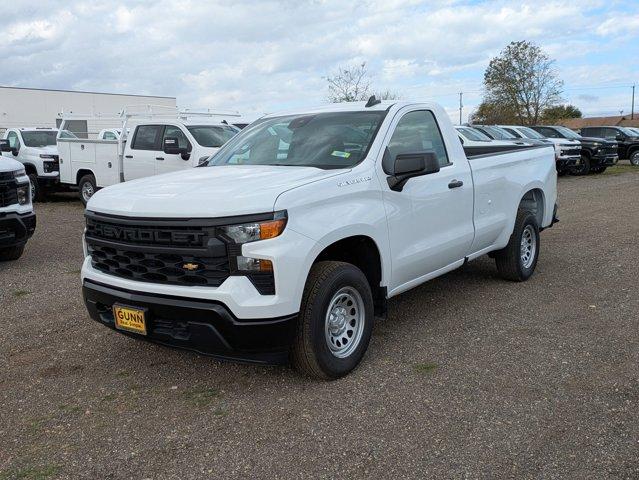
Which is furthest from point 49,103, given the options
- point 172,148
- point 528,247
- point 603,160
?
point 528,247

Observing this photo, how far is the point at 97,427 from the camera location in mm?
3549

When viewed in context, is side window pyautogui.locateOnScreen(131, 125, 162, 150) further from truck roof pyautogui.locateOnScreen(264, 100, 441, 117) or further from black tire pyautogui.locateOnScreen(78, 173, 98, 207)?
truck roof pyautogui.locateOnScreen(264, 100, 441, 117)

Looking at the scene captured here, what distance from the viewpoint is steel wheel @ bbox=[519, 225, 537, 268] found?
6.52 m

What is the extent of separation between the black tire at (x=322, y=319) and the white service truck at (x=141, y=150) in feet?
24.8

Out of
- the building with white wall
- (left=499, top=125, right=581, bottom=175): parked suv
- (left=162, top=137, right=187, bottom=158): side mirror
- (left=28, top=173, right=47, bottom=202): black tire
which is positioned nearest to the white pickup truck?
(left=162, top=137, right=187, bottom=158): side mirror

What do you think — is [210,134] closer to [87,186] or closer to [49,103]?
[87,186]

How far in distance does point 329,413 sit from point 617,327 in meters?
2.75

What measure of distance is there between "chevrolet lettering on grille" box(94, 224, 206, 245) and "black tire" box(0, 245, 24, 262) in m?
4.68

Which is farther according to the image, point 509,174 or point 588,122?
point 588,122

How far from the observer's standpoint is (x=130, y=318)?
380 cm

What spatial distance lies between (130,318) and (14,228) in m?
4.34

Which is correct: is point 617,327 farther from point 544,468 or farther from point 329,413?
point 329,413

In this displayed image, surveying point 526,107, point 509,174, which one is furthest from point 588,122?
point 509,174

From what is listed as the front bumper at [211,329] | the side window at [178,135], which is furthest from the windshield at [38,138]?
the front bumper at [211,329]
